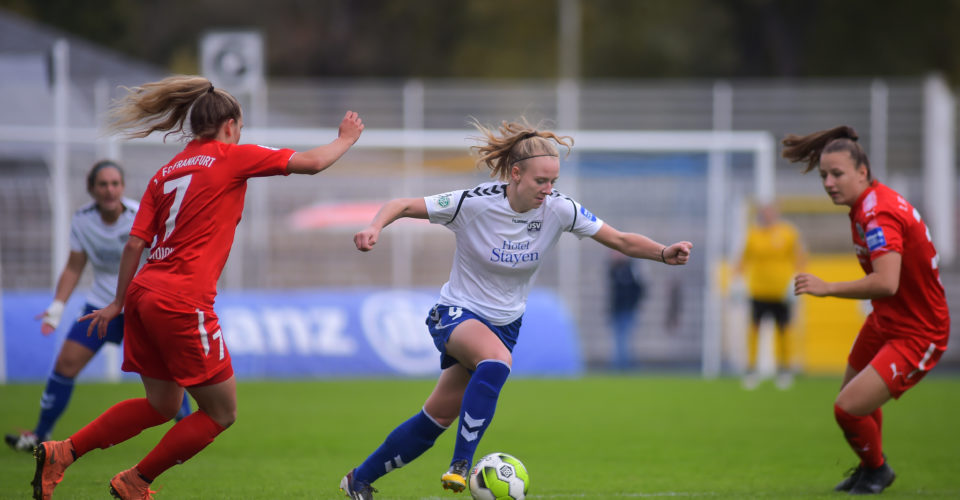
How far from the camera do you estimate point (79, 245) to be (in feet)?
24.8

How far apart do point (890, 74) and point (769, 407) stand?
90.6 feet

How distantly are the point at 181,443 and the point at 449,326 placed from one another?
144 centimetres

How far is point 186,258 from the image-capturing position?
15.8 ft

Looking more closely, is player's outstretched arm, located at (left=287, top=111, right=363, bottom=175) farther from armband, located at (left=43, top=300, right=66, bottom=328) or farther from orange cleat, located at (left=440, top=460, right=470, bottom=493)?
armband, located at (left=43, top=300, right=66, bottom=328)

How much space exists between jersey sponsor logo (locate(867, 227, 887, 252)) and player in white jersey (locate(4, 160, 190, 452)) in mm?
5064

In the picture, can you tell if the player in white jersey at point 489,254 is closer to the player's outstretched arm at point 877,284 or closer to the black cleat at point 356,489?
the black cleat at point 356,489

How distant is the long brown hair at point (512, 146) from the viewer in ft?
17.7

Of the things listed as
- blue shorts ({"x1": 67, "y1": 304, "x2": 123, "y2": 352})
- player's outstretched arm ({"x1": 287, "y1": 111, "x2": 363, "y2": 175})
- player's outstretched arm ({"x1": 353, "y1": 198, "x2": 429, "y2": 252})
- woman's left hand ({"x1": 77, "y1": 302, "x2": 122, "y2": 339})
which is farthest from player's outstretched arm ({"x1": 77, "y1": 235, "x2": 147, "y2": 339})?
blue shorts ({"x1": 67, "y1": 304, "x2": 123, "y2": 352})

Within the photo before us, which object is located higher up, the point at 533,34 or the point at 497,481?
the point at 533,34

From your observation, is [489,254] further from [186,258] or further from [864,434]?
[864,434]

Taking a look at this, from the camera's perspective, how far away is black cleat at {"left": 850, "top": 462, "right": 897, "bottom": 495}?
6.09 m

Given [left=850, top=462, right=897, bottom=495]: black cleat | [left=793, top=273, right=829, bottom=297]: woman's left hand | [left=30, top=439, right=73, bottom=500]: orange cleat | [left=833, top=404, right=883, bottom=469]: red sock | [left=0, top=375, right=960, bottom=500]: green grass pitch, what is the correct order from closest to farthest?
1. [left=30, top=439, right=73, bottom=500]: orange cleat
2. [left=793, top=273, right=829, bottom=297]: woman's left hand
3. [left=833, top=404, right=883, bottom=469]: red sock
4. [left=850, top=462, right=897, bottom=495]: black cleat
5. [left=0, top=375, right=960, bottom=500]: green grass pitch

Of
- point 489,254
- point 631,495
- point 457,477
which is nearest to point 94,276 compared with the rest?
point 489,254

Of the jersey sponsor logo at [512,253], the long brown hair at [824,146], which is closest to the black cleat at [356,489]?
the jersey sponsor logo at [512,253]
